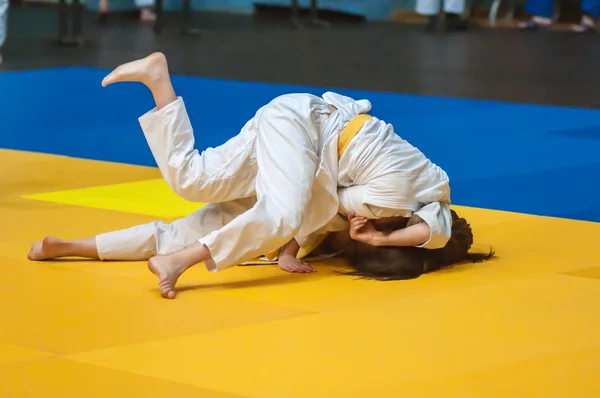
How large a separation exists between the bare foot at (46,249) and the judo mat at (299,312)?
5 cm

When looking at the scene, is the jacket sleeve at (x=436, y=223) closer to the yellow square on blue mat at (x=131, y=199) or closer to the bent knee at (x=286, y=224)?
the bent knee at (x=286, y=224)

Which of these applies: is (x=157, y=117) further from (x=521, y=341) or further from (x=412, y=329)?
(x=521, y=341)

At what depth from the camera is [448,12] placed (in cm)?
1062

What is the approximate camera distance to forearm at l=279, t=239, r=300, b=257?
3.77 meters

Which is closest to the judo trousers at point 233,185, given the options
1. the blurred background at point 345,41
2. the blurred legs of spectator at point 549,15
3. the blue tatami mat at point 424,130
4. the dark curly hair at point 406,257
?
the dark curly hair at point 406,257

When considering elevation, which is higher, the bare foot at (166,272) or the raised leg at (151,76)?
the raised leg at (151,76)

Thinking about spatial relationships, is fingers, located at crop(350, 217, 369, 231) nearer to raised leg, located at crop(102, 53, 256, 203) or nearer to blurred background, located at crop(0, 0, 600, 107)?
raised leg, located at crop(102, 53, 256, 203)

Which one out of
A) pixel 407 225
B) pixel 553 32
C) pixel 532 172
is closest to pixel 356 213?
pixel 407 225

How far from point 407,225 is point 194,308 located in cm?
86

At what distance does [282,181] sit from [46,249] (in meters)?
0.93

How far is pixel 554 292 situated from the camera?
3479 millimetres

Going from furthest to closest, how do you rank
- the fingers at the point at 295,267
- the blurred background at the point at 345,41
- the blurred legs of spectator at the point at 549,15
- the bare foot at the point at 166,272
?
1. the blurred legs of spectator at the point at 549,15
2. the blurred background at the point at 345,41
3. the fingers at the point at 295,267
4. the bare foot at the point at 166,272

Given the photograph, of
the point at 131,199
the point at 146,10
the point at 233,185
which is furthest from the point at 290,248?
the point at 146,10

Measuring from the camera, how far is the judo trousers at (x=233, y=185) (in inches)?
134
